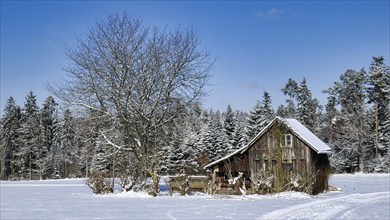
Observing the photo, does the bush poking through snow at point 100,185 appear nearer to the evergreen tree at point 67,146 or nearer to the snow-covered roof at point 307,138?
the snow-covered roof at point 307,138

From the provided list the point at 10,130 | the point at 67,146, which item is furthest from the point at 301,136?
the point at 10,130

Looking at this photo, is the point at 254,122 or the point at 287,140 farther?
the point at 254,122

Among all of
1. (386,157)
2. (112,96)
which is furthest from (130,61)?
(386,157)

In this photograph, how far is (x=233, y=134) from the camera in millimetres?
61812

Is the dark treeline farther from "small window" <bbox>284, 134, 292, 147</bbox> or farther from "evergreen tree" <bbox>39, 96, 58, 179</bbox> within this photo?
"small window" <bbox>284, 134, 292, 147</bbox>

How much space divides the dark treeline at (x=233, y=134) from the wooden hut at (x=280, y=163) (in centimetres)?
1140

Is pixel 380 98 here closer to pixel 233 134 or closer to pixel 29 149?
pixel 233 134

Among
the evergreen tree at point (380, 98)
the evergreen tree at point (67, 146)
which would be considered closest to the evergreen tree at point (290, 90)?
the evergreen tree at point (380, 98)

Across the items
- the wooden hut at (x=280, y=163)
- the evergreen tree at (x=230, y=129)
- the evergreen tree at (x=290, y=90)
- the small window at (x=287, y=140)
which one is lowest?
the wooden hut at (x=280, y=163)

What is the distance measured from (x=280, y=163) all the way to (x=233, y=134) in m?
31.5

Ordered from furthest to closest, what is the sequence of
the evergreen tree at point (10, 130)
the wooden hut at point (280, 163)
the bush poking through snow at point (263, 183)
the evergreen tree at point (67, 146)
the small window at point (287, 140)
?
the evergreen tree at point (67, 146)
the evergreen tree at point (10, 130)
the small window at point (287, 140)
the wooden hut at point (280, 163)
the bush poking through snow at point (263, 183)

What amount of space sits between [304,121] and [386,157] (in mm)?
14233

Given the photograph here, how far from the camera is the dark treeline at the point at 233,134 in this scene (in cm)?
5881

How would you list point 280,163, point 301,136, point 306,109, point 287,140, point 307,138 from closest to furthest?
1. point 280,163
2. point 301,136
3. point 307,138
4. point 287,140
5. point 306,109
